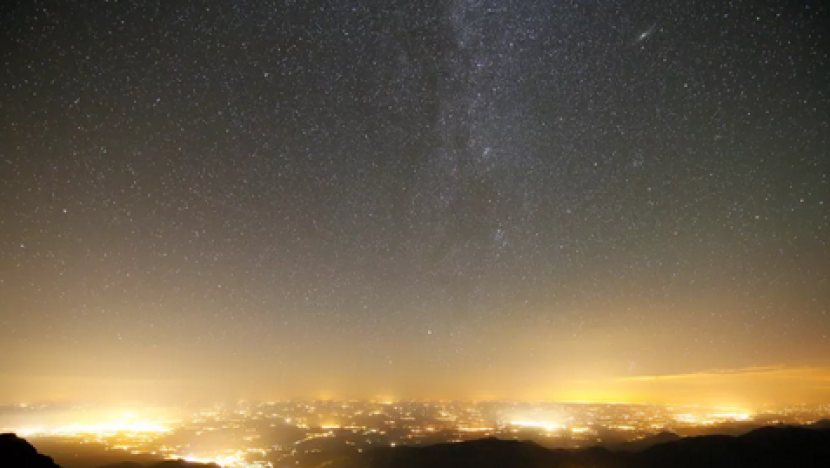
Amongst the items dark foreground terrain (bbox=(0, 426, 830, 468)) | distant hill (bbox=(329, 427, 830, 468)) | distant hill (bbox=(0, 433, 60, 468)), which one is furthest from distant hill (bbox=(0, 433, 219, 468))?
distant hill (bbox=(329, 427, 830, 468))

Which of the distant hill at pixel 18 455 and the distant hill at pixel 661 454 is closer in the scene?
the distant hill at pixel 18 455

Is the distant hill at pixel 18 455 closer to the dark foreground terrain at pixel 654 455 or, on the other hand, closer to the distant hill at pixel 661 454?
the dark foreground terrain at pixel 654 455

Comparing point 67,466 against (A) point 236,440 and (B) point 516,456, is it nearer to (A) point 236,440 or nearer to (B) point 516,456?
(A) point 236,440

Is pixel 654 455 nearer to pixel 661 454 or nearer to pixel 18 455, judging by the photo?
pixel 661 454

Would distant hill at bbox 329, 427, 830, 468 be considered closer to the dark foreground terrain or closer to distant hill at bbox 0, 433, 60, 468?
the dark foreground terrain

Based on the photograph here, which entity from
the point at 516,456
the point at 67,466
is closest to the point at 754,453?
the point at 516,456

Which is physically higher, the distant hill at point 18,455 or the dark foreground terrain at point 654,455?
the distant hill at point 18,455

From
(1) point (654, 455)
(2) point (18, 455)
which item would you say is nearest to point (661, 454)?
(1) point (654, 455)

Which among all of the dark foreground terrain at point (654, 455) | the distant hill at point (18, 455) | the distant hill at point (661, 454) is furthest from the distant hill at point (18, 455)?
the distant hill at point (661, 454)
